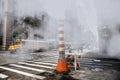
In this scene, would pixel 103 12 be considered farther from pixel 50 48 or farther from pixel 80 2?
pixel 50 48

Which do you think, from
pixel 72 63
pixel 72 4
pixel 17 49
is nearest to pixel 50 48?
pixel 17 49

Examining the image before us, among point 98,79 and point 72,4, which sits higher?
point 72,4

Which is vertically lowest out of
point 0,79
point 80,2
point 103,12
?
point 0,79

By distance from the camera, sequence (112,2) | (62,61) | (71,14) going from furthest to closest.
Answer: (62,61) < (71,14) < (112,2)

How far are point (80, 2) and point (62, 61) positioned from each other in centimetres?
191

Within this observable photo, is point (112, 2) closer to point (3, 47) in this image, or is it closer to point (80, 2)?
point (80, 2)

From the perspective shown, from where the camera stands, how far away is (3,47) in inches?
626

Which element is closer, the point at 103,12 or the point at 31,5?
the point at 103,12

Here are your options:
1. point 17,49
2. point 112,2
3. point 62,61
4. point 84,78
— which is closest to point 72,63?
point 62,61

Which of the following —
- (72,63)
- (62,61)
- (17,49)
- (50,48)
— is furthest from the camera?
(50,48)

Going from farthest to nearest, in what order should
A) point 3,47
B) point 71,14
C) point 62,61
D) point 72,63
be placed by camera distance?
point 3,47 → point 72,63 → point 62,61 → point 71,14

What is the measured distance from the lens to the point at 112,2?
2.24m

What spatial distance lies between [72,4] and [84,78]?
6.34 ft

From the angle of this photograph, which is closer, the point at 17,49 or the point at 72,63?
the point at 72,63
